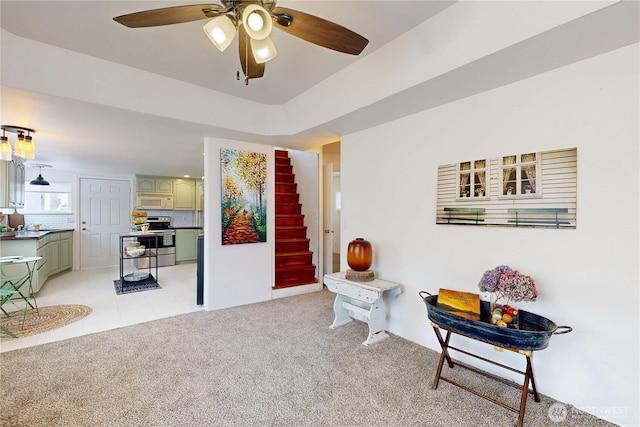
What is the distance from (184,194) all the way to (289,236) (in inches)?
164

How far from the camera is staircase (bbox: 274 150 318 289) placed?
14.5 ft

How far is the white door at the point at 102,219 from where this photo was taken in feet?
20.5

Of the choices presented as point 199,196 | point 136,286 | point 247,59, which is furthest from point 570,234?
point 199,196

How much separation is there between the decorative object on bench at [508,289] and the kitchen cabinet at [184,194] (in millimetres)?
7244

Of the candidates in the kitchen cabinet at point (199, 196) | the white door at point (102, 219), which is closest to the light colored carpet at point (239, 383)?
the white door at point (102, 219)

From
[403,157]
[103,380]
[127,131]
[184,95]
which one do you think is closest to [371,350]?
[403,157]

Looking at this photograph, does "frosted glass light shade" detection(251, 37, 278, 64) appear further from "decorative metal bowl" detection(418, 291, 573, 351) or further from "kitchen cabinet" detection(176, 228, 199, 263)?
"kitchen cabinet" detection(176, 228, 199, 263)

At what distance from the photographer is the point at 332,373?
2.18m

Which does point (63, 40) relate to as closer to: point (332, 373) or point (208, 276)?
point (208, 276)

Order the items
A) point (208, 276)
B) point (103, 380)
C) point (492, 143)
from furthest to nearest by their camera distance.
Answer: point (208, 276) < point (492, 143) < point (103, 380)

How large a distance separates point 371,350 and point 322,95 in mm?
2580

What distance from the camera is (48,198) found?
603 centimetres

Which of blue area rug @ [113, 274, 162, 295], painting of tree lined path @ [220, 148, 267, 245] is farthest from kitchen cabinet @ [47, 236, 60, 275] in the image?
painting of tree lined path @ [220, 148, 267, 245]

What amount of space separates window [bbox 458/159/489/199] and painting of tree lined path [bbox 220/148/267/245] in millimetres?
2561
